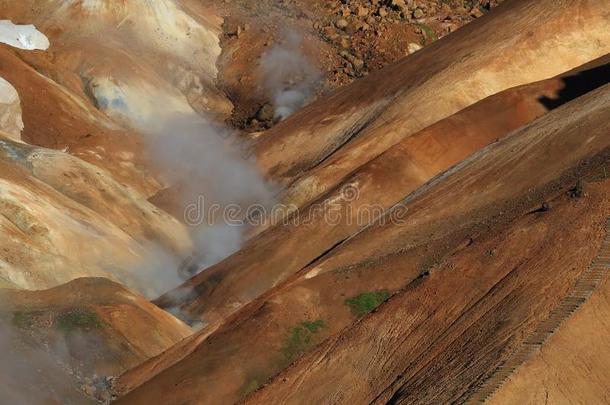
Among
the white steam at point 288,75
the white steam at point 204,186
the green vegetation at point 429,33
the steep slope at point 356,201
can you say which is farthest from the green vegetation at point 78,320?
the green vegetation at point 429,33

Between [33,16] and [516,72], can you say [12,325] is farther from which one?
[33,16]

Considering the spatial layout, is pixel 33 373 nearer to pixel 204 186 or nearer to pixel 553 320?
pixel 553 320

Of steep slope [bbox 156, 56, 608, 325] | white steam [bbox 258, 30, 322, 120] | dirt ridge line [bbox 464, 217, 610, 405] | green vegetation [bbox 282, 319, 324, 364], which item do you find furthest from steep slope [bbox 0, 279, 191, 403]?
white steam [bbox 258, 30, 322, 120]

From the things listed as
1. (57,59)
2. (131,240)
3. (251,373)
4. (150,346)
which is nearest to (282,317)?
(251,373)

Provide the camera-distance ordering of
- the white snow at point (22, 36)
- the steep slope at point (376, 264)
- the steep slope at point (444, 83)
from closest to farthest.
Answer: the steep slope at point (376, 264) < the steep slope at point (444, 83) < the white snow at point (22, 36)

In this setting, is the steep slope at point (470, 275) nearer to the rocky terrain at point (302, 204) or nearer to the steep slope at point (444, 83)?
the rocky terrain at point (302, 204)

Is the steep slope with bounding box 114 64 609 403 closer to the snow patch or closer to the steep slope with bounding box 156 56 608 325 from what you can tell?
the steep slope with bounding box 156 56 608 325
